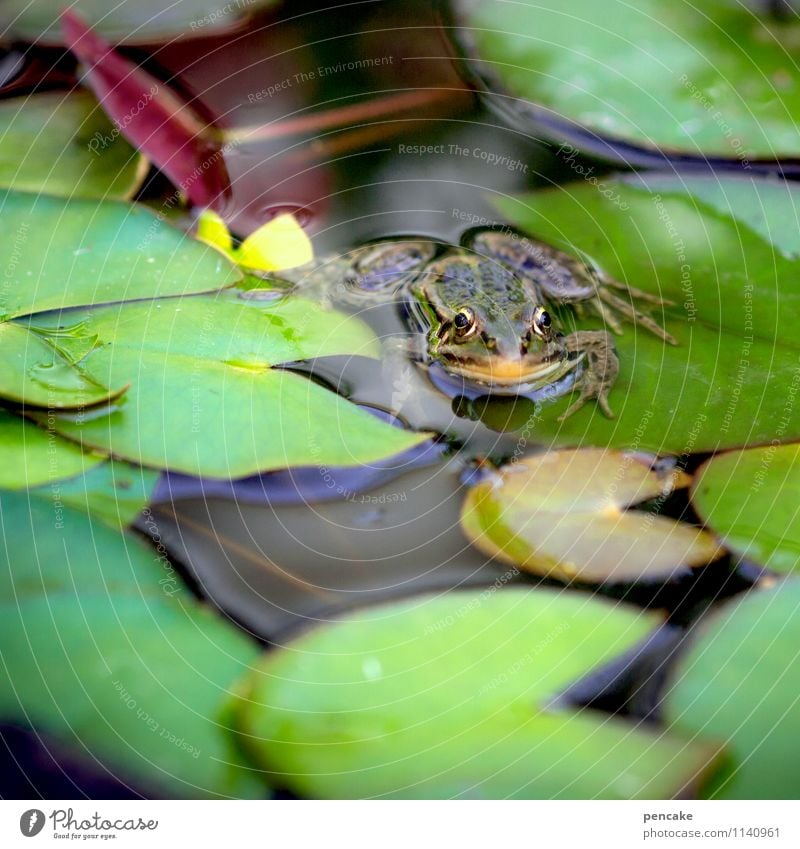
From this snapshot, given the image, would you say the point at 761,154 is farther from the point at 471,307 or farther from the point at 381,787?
the point at 381,787

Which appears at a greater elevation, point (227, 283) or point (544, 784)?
point (227, 283)

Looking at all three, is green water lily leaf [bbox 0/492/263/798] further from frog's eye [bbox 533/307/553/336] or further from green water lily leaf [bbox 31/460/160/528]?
frog's eye [bbox 533/307/553/336]

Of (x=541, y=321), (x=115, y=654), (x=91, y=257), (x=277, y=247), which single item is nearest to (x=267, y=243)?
(x=277, y=247)

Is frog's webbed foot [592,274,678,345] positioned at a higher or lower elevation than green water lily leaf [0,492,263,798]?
higher

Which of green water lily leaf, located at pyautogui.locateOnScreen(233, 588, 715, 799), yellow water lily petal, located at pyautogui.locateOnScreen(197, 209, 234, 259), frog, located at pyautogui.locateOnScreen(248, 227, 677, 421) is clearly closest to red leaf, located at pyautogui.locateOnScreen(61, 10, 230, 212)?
yellow water lily petal, located at pyautogui.locateOnScreen(197, 209, 234, 259)

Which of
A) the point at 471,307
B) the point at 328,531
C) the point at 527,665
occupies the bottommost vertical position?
the point at 527,665

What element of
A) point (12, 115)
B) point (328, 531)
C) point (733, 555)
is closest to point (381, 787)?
point (328, 531)
